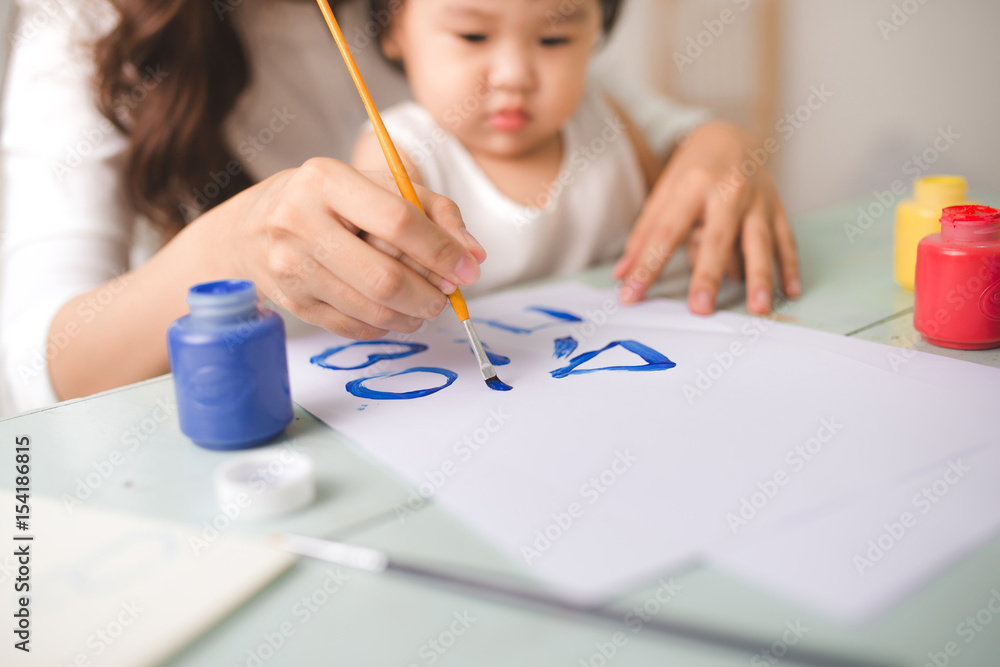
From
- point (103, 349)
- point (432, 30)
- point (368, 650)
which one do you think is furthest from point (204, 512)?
point (432, 30)

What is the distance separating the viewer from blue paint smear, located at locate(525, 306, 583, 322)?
76cm

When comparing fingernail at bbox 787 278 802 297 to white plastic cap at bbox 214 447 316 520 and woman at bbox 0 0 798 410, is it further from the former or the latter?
white plastic cap at bbox 214 447 316 520

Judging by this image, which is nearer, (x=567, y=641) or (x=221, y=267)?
(x=567, y=641)

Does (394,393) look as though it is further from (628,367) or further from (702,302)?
(702,302)

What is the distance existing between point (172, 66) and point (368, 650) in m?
0.85

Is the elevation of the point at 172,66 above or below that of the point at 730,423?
above

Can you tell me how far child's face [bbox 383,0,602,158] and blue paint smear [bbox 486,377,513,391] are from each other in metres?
0.43

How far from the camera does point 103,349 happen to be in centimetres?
74

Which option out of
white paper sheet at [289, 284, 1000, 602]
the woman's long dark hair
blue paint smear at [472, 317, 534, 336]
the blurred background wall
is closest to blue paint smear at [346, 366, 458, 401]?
white paper sheet at [289, 284, 1000, 602]

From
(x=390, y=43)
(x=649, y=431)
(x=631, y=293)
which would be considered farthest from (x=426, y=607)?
(x=390, y=43)

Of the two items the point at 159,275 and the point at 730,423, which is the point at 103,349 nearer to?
the point at 159,275

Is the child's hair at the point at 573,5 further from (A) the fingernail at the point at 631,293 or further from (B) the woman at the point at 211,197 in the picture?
(A) the fingernail at the point at 631,293

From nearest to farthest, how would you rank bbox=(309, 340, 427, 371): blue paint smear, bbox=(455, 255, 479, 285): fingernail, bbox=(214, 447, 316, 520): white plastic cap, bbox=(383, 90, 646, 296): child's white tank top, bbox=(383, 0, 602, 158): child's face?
bbox=(214, 447, 316, 520): white plastic cap
bbox=(455, 255, 479, 285): fingernail
bbox=(309, 340, 427, 371): blue paint smear
bbox=(383, 0, 602, 158): child's face
bbox=(383, 90, 646, 296): child's white tank top

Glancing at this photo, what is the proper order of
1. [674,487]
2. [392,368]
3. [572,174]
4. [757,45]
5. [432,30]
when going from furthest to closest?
[757,45]
[572,174]
[432,30]
[392,368]
[674,487]
